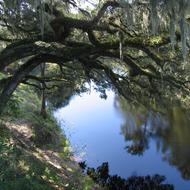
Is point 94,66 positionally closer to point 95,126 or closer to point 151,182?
point 151,182

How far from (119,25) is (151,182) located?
7098 millimetres

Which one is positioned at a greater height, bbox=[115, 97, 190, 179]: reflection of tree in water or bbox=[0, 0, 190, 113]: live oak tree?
bbox=[115, 97, 190, 179]: reflection of tree in water

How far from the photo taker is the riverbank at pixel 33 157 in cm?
696

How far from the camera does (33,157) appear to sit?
10688mm

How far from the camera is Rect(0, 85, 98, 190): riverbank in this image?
6.96m

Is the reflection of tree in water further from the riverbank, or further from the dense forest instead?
the dense forest

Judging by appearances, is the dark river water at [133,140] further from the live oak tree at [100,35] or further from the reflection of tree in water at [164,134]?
the live oak tree at [100,35]

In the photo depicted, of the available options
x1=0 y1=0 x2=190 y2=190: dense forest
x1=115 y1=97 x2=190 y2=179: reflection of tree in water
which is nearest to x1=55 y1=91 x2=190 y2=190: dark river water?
x1=115 y1=97 x2=190 y2=179: reflection of tree in water

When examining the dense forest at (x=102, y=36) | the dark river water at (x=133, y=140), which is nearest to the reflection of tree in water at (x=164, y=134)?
the dark river water at (x=133, y=140)

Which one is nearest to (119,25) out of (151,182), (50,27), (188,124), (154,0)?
(50,27)

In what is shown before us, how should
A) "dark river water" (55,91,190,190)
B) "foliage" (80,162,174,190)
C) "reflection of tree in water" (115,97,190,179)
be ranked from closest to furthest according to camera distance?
"foliage" (80,162,174,190), "dark river water" (55,91,190,190), "reflection of tree in water" (115,97,190,179)

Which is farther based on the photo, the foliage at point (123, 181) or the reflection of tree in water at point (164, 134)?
the reflection of tree in water at point (164, 134)

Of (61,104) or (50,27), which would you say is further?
(61,104)

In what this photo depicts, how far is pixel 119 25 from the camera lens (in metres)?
8.74
